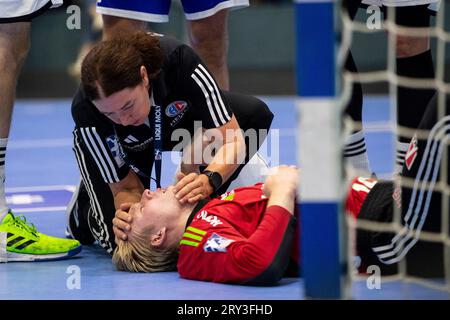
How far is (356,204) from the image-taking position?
327 centimetres

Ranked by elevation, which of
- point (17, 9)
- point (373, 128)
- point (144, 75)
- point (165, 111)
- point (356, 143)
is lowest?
point (373, 128)

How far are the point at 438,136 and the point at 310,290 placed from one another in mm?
727

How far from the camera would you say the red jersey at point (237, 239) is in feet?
10.00

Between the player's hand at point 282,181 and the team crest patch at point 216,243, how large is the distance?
0.25 m

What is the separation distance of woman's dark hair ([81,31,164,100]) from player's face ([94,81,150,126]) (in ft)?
0.07

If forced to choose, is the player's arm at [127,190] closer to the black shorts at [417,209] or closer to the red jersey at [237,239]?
the red jersey at [237,239]

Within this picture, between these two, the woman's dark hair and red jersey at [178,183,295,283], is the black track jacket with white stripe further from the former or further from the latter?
red jersey at [178,183,295,283]

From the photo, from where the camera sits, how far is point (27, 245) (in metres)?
3.68

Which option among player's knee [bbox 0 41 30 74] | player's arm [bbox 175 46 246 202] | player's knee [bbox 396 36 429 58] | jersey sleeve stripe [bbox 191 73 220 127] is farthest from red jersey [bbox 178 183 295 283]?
player's knee [bbox 396 36 429 58]

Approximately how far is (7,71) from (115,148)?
56cm

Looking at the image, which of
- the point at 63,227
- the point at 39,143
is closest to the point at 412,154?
the point at 63,227

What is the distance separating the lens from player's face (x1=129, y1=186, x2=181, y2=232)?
329cm

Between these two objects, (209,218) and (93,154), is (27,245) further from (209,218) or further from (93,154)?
(209,218)
